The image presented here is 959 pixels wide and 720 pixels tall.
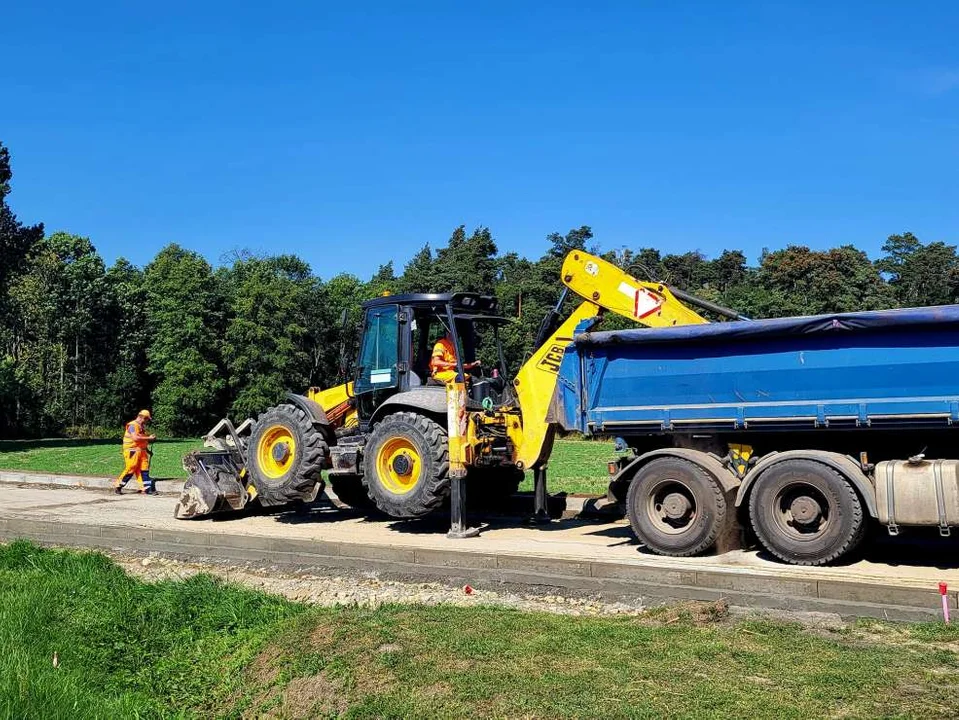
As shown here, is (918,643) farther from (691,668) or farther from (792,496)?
(792,496)

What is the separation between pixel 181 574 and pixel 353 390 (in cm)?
369

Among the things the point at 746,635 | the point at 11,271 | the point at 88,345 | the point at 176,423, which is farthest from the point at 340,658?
the point at 88,345

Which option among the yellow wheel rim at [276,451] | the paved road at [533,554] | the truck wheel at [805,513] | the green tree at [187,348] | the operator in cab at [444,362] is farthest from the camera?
the green tree at [187,348]

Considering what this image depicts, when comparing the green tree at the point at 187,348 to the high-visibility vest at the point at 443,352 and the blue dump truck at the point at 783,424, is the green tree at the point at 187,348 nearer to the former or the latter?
the high-visibility vest at the point at 443,352

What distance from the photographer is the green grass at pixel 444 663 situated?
5199 millimetres

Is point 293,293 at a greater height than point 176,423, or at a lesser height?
greater

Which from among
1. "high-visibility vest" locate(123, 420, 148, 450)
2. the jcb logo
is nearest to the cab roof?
the jcb logo

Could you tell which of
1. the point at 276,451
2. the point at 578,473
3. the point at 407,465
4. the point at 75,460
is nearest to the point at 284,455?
the point at 276,451

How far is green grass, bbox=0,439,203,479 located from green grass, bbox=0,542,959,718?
48.4ft

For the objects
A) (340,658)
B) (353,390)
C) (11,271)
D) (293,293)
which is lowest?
(340,658)

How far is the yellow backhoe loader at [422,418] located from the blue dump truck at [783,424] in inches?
46.2

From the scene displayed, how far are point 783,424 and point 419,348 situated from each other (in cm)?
540

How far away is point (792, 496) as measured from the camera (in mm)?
8844

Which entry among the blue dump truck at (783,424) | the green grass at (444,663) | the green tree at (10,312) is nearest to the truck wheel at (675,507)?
the blue dump truck at (783,424)
